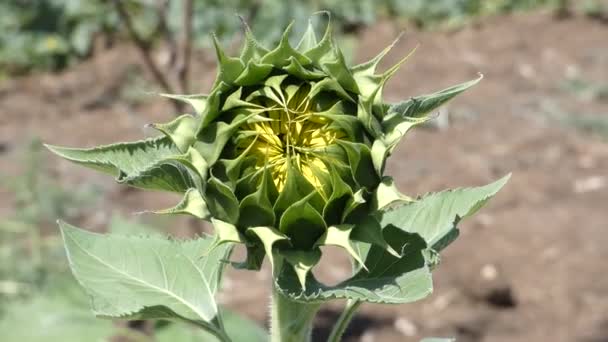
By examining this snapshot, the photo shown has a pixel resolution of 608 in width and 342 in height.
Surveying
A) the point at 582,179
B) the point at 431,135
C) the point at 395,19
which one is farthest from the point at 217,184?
the point at 395,19

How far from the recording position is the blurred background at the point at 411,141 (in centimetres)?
425

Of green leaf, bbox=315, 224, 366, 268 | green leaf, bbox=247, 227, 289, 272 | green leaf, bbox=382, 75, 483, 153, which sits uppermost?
green leaf, bbox=382, 75, 483, 153

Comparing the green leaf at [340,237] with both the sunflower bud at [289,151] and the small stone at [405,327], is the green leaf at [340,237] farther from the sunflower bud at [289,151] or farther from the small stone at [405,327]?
the small stone at [405,327]

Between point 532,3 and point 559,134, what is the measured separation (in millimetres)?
3814

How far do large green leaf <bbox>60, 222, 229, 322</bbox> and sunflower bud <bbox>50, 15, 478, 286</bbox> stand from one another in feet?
0.93

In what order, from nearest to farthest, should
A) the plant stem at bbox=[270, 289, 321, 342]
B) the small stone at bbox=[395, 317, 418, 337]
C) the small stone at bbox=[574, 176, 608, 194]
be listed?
the plant stem at bbox=[270, 289, 321, 342] → the small stone at bbox=[395, 317, 418, 337] → the small stone at bbox=[574, 176, 608, 194]

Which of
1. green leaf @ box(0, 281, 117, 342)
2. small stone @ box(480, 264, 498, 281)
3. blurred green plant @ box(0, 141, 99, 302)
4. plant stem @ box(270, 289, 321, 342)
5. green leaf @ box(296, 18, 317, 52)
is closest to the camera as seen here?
green leaf @ box(296, 18, 317, 52)

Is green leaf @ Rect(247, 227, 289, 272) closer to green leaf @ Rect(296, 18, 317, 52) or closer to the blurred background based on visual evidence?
green leaf @ Rect(296, 18, 317, 52)

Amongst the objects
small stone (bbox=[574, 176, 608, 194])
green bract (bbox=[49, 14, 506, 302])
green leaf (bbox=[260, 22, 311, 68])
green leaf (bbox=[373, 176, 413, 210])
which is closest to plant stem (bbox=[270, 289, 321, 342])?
green bract (bbox=[49, 14, 506, 302])

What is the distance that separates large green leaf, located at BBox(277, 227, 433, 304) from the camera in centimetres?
129

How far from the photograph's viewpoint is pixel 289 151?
4.14 ft

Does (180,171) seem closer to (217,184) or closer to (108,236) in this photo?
(217,184)

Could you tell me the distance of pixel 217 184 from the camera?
4.20 feet

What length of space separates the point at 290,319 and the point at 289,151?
34 cm
